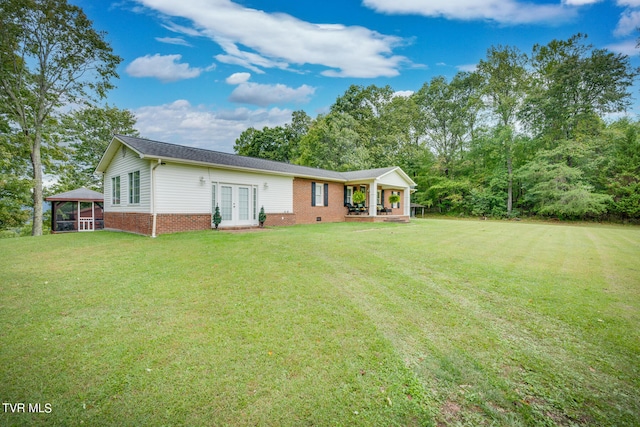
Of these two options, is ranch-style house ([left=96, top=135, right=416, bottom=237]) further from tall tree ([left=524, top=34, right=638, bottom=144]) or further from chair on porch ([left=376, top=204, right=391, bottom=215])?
tall tree ([left=524, top=34, right=638, bottom=144])

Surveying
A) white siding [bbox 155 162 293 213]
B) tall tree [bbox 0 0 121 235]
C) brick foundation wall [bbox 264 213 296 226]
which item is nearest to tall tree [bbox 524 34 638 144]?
brick foundation wall [bbox 264 213 296 226]

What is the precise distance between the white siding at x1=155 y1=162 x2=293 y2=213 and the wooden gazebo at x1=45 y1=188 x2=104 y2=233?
10.9 metres

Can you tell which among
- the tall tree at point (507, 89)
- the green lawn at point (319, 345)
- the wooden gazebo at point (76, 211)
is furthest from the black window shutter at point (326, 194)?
the tall tree at point (507, 89)

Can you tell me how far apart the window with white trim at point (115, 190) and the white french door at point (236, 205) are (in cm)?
542

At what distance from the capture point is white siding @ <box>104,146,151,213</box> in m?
10.8

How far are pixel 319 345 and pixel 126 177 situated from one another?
1344 centimetres

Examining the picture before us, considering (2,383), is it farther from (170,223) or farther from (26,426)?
(170,223)

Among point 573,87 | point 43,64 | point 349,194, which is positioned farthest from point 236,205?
point 573,87

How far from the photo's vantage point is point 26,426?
1.80 metres

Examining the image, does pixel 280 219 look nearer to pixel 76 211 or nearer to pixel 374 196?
pixel 374 196

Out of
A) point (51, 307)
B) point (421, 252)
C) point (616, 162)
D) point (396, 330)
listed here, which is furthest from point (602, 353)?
point (616, 162)

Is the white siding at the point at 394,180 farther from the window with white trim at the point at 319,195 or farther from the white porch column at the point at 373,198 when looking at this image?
the window with white trim at the point at 319,195

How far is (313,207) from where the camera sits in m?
17.3

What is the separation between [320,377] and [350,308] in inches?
57.3
